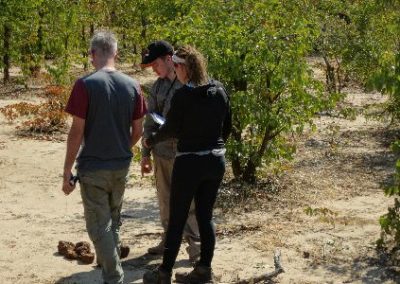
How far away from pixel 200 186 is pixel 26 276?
1.52 metres

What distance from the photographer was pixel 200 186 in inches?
180

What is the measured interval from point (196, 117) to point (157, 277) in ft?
3.74

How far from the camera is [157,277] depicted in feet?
15.4

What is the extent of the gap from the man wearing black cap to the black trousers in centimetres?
41

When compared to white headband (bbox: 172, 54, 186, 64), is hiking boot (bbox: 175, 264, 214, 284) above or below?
below

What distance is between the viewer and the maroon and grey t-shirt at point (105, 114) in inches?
164

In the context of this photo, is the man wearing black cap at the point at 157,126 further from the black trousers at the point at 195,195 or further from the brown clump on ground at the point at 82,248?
the brown clump on ground at the point at 82,248

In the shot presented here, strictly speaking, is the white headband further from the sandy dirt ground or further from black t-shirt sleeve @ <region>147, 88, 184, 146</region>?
the sandy dirt ground

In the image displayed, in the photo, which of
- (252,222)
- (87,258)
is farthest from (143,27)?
(87,258)

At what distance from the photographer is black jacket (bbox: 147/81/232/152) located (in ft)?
14.2

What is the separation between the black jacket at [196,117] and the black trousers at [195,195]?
9 centimetres

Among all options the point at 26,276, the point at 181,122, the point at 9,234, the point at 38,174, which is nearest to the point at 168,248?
the point at 181,122

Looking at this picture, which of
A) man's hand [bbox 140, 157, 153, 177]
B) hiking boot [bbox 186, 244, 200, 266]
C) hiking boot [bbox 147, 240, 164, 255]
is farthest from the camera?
hiking boot [bbox 147, 240, 164, 255]

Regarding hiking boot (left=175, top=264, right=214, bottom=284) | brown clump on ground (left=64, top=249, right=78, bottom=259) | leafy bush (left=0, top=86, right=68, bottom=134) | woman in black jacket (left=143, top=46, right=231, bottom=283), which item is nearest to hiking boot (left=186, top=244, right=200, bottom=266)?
hiking boot (left=175, top=264, right=214, bottom=284)
